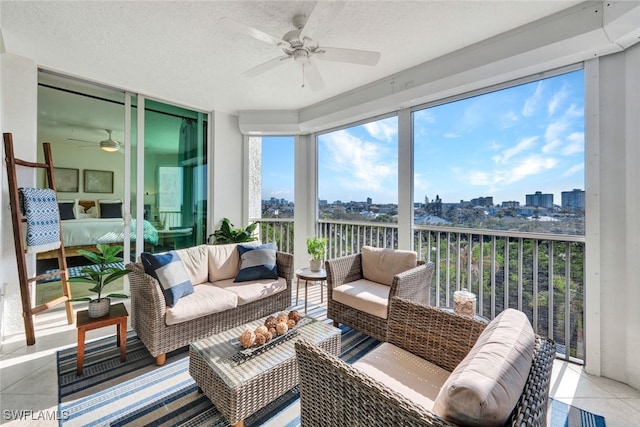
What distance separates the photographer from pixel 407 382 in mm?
1348

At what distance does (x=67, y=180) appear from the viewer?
3592 mm

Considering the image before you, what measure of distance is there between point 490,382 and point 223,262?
2.73m

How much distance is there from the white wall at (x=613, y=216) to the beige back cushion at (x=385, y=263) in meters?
1.41

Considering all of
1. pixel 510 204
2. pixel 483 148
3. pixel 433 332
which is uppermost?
pixel 483 148

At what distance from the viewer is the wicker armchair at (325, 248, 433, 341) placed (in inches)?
94.6

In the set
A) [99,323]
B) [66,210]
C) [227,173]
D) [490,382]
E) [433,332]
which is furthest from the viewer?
[227,173]

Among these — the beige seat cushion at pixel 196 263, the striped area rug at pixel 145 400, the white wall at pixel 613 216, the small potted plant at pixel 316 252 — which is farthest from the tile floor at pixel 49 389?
the small potted plant at pixel 316 252

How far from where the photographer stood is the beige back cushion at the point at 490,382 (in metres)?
0.75

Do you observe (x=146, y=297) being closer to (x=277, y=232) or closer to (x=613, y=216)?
(x=277, y=232)

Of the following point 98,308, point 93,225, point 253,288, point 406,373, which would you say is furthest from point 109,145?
point 406,373

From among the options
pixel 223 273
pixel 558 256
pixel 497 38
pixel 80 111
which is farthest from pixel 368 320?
pixel 80 111

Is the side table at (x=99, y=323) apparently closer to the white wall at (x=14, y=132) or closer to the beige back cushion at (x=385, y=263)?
the white wall at (x=14, y=132)

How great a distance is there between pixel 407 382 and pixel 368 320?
1.20 m

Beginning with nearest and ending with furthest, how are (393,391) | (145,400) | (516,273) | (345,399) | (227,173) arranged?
(393,391) < (345,399) < (145,400) < (516,273) < (227,173)
